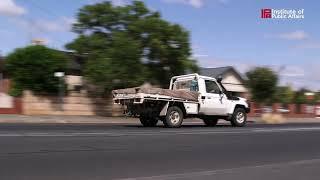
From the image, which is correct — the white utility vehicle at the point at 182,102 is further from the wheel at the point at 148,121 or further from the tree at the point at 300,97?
the tree at the point at 300,97

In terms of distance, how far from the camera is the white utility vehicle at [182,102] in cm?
2245

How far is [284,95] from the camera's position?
5641 cm

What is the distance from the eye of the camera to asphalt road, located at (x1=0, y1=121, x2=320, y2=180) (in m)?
9.83

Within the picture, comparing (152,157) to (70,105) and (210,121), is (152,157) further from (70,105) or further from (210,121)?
(70,105)

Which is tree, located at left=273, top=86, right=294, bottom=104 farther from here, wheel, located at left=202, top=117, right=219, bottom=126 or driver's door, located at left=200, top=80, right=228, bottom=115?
driver's door, located at left=200, top=80, right=228, bottom=115

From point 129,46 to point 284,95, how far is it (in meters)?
28.3

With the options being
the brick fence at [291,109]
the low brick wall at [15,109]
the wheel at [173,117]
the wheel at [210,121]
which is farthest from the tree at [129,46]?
the brick fence at [291,109]

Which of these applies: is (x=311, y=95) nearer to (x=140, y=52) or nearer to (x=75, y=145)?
(x=140, y=52)

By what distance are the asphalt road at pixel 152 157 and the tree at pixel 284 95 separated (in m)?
34.5

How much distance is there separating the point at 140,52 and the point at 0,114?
29.5 ft

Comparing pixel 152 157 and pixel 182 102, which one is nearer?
pixel 152 157

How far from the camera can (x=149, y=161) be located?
458 inches

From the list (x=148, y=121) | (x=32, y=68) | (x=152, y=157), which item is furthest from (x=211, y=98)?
(x=32, y=68)

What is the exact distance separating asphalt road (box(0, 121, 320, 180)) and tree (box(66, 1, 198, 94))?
1524 cm
